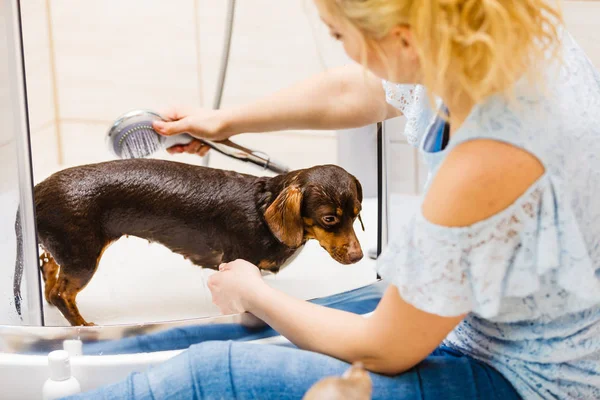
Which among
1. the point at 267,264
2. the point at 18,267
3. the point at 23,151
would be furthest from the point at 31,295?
the point at 267,264

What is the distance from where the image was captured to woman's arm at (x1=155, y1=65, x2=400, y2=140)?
110 centimetres

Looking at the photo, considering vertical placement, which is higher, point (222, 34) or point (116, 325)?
point (222, 34)

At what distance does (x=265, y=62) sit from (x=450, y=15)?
0.63 meters

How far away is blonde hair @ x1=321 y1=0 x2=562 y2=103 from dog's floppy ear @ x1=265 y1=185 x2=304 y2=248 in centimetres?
29

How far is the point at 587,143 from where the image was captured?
0.77 m

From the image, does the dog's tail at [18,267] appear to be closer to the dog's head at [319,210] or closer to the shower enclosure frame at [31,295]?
the shower enclosure frame at [31,295]

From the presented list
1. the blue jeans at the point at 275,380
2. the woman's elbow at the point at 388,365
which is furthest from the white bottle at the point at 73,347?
the woman's elbow at the point at 388,365

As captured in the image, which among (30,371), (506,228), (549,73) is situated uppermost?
(549,73)

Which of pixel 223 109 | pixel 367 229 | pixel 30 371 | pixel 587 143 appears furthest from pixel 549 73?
pixel 30 371

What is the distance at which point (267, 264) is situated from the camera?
3.42 ft

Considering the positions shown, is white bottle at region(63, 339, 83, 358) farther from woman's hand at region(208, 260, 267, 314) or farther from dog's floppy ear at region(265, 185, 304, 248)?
dog's floppy ear at region(265, 185, 304, 248)

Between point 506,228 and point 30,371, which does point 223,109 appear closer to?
point 30,371

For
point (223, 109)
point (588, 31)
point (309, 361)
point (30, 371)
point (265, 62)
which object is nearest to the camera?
point (309, 361)

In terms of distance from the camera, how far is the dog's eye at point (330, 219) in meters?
1.00
